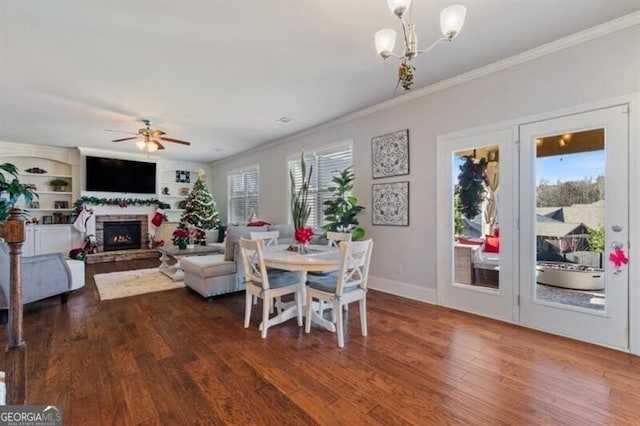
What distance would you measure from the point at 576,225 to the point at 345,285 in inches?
86.7

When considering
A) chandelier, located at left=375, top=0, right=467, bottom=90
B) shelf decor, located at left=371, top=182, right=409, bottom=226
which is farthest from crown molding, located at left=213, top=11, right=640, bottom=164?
chandelier, located at left=375, top=0, right=467, bottom=90

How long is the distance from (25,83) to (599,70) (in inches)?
232

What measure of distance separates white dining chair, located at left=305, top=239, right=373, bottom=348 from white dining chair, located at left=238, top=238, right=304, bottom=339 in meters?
0.22

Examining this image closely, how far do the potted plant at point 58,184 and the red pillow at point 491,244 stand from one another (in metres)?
8.87

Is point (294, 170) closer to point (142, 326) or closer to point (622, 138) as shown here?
point (142, 326)

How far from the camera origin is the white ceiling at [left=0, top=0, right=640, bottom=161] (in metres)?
2.23

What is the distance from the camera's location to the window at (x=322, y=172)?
16.5 feet

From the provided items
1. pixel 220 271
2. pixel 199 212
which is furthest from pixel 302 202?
pixel 199 212

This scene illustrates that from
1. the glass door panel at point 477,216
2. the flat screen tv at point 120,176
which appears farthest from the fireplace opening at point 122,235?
the glass door panel at point 477,216

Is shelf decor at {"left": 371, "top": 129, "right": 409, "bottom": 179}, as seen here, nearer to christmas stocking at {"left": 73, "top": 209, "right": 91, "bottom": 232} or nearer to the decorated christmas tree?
the decorated christmas tree

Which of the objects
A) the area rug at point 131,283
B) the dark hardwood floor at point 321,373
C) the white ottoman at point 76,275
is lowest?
the dark hardwood floor at point 321,373

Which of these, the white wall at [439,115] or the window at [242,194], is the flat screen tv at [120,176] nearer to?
the window at [242,194]

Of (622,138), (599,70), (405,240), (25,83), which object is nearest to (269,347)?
(405,240)

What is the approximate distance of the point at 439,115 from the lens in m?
3.62
